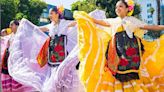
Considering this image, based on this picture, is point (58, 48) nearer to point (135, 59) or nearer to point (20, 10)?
point (135, 59)

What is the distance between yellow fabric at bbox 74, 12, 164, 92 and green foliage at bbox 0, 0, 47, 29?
21259mm

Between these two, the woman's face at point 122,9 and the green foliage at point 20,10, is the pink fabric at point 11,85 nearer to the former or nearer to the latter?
the woman's face at point 122,9

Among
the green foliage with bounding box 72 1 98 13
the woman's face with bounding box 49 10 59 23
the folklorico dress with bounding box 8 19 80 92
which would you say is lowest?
the green foliage with bounding box 72 1 98 13

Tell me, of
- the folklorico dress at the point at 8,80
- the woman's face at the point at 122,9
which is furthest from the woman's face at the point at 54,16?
the woman's face at the point at 122,9

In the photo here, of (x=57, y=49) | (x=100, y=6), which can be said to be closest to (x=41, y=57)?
(x=57, y=49)

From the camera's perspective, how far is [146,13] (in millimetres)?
59344

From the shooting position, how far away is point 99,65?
18.6ft

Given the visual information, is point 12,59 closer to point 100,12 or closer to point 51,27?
point 51,27

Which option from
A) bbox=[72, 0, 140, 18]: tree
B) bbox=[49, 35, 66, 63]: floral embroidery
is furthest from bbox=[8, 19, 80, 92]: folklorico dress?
bbox=[72, 0, 140, 18]: tree

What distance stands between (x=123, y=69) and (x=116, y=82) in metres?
0.16

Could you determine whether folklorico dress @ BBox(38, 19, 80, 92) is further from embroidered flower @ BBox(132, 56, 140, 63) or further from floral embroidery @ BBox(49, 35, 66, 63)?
embroidered flower @ BBox(132, 56, 140, 63)

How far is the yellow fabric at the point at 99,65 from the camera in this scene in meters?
5.59

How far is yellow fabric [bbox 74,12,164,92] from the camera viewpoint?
559cm

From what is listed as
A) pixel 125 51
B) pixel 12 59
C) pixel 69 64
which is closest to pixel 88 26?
pixel 125 51
